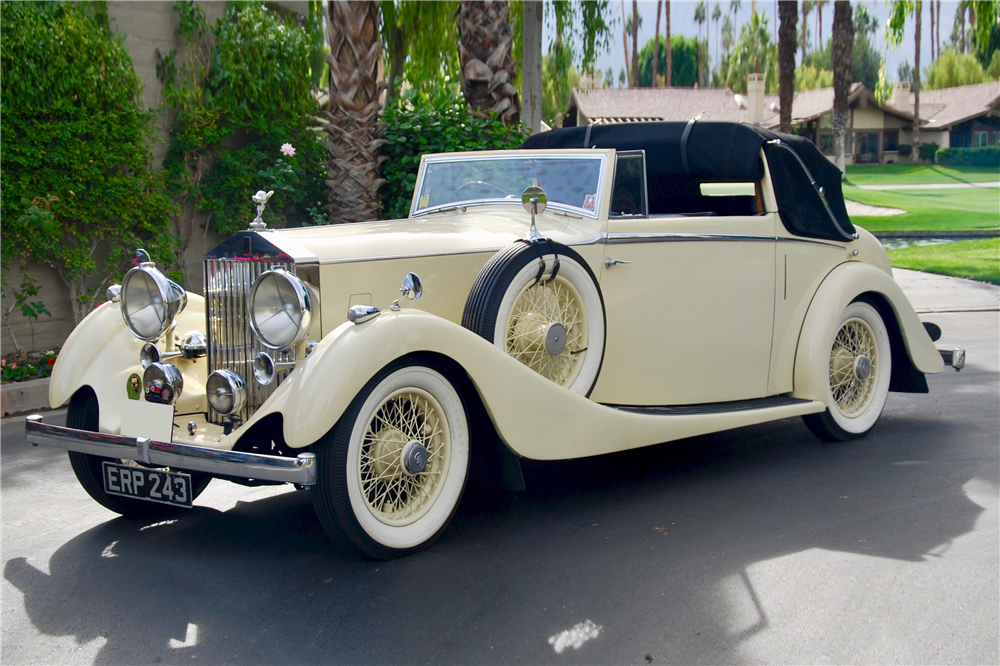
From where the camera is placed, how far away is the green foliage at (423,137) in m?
10.2

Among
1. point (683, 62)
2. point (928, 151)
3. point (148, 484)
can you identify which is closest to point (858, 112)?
point (928, 151)

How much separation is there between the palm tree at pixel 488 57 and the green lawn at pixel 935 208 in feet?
52.6

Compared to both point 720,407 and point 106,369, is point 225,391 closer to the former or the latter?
point 106,369

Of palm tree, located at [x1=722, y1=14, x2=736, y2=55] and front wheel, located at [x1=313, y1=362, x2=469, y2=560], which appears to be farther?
palm tree, located at [x1=722, y1=14, x2=736, y2=55]

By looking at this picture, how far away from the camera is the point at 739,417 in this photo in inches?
185

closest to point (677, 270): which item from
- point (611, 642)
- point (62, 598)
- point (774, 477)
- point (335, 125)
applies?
point (774, 477)

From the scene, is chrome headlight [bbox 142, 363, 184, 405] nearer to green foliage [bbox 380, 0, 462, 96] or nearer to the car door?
the car door

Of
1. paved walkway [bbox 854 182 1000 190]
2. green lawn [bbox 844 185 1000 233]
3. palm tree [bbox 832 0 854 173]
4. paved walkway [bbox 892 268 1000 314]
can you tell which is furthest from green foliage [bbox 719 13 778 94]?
paved walkway [bbox 892 268 1000 314]

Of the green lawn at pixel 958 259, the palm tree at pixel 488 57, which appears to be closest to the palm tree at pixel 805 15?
the green lawn at pixel 958 259

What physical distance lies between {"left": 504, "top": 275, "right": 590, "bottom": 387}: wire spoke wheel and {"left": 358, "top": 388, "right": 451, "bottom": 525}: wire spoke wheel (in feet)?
2.06

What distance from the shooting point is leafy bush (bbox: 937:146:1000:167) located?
4988 cm

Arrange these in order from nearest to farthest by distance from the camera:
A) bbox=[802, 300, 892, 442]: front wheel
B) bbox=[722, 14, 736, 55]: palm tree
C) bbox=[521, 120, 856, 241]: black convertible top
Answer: bbox=[521, 120, 856, 241]: black convertible top
bbox=[802, 300, 892, 442]: front wheel
bbox=[722, 14, 736, 55]: palm tree

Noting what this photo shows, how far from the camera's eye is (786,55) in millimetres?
26266

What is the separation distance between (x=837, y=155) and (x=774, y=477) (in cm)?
2803
